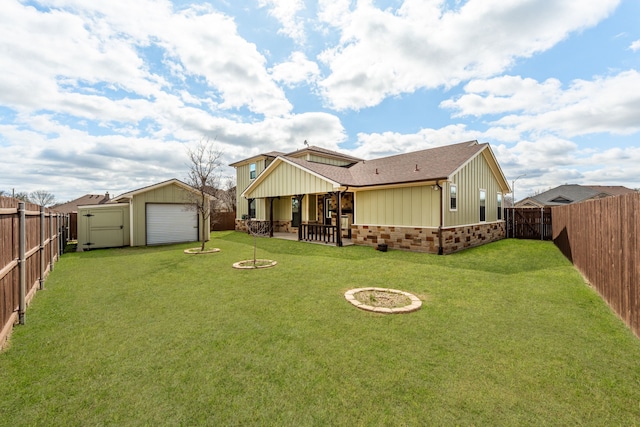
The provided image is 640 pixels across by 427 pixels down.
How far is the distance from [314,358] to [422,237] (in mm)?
9102

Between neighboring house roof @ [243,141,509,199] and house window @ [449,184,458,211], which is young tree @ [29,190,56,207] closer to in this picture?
neighboring house roof @ [243,141,509,199]

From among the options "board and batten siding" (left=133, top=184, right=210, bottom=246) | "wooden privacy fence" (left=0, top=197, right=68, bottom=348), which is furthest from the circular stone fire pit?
"board and batten siding" (left=133, top=184, right=210, bottom=246)

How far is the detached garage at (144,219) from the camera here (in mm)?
12703

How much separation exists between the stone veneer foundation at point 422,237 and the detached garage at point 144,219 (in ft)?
25.6

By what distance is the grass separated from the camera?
2291 millimetres

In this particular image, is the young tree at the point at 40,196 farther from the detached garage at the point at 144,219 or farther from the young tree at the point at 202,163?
the young tree at the point at 202,163

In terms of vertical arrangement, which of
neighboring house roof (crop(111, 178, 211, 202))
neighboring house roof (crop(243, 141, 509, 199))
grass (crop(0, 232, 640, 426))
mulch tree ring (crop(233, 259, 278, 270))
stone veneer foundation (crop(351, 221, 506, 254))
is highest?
neighboring house roof (crop(243, 141, 509, 199))

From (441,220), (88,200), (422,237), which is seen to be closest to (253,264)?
(422,237)

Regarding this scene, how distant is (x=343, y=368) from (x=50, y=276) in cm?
907

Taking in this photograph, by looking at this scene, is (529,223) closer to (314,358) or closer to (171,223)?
(314,358)

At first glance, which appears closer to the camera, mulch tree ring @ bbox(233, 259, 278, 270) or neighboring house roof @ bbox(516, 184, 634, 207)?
mulch tree ring @ bbox(233, 259, 278, 270)

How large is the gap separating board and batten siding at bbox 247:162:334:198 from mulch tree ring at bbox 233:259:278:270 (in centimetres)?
509

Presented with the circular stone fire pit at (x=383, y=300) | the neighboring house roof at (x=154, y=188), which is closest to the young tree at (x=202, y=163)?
the neighboring house roof at (x=154, y=188)

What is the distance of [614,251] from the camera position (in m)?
4.66
